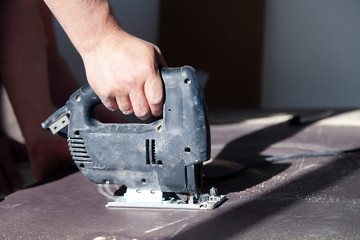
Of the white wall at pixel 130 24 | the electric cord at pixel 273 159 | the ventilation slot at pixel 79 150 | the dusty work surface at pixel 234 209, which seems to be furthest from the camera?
the white wall at pixel 130 24

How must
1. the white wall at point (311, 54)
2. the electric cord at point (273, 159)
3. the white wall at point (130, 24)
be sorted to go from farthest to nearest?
1. the white wall at point (311, 54)
2. the white wall at point (130, 24)
3. the electric cord at point (273, 159)

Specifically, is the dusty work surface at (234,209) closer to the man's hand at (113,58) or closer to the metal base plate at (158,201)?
the metal base plate at (158,201)

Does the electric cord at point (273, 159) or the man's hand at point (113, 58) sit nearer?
the man's hand at point (113, 58)

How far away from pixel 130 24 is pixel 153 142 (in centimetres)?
307

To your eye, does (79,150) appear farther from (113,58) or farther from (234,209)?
(234,209)

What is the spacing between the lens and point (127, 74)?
1.23 meters

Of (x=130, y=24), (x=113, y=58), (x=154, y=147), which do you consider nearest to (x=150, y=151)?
(x=154, y=147)

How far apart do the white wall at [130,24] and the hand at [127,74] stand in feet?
6.84

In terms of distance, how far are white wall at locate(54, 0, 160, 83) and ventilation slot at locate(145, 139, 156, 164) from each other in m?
2.13

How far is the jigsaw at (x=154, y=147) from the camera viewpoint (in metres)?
1.26

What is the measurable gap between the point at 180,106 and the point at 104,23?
279mm

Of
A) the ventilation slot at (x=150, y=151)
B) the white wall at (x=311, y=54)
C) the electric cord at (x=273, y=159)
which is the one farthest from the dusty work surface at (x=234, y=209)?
the white wall at (x=311, y=54)

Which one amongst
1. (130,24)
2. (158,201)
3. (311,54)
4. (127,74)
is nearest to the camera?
(127,74)

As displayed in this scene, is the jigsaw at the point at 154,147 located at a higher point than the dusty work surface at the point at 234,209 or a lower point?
higher
